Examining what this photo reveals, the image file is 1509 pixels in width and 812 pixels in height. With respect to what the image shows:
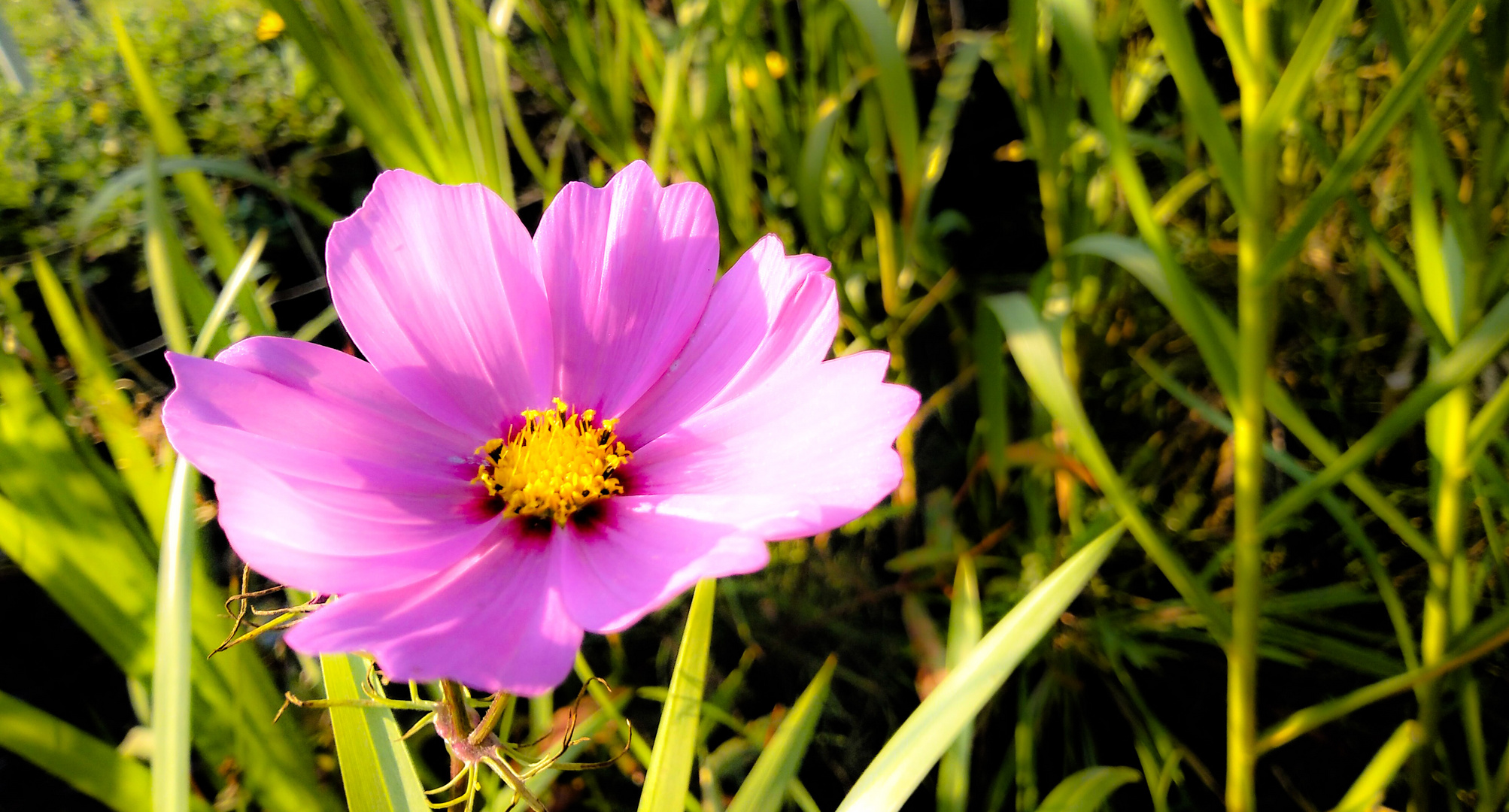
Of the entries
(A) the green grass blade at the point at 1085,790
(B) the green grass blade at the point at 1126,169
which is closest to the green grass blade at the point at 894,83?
(B) the green grass blade at the point at 1126,169

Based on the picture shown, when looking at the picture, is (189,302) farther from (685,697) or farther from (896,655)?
(896,655)

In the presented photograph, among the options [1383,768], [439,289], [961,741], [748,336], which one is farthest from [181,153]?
[1383,768]

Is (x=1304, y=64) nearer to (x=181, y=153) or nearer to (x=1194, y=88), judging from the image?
(x=1194, y=88)

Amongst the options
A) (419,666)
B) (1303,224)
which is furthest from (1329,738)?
(419,666)

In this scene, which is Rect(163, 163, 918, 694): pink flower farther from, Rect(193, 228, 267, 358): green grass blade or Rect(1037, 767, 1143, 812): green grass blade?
Rect(1037, 767, 1143, 812): green grass blade

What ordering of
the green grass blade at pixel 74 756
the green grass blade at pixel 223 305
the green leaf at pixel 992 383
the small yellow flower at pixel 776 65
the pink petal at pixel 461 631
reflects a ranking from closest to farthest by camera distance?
the pink petal at pixel 461 631
the green grass blade at pixel 74 756
the green grass blade at pixel 223 305
the green leaf at pixel 992 383
the small yellow flower at pixel 776 65

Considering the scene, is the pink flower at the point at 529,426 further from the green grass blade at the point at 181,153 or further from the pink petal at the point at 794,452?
the green grass blade at the point at 181,153
